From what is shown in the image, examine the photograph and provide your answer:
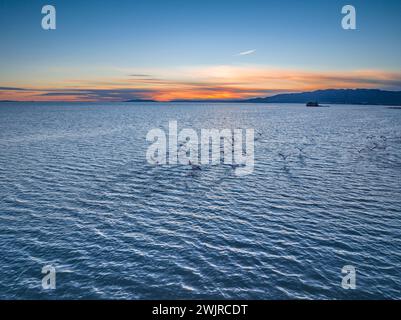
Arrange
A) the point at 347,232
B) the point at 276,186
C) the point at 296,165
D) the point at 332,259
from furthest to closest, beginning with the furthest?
the point at 296,165, the point at 276,186, the point at 347,232, the point at 332,259

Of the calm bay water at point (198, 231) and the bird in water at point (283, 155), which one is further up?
the bird in water at point (283, 155)

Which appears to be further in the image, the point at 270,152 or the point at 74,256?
the point at 270,152

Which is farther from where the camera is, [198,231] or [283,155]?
[283,155]

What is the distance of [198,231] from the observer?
3356 centimetres

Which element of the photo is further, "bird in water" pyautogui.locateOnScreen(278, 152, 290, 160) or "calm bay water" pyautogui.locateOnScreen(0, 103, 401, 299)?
"bird in water" pyautogui.locateOnScreen(278, 152, 290, 160)

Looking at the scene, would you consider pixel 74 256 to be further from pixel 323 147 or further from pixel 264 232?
pixel 323 147

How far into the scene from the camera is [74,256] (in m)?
28.3

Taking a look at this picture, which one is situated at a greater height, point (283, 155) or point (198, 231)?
point (283, 155)

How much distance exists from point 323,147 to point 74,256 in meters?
75.3

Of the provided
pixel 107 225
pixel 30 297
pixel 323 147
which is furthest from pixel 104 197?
pixel 323 147

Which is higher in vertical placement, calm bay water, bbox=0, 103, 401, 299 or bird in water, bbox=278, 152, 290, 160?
bird in water, bbox=278, 152, 290, 160

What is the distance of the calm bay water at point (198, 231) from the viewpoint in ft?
81.0

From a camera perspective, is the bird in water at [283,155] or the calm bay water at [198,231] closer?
the calm bay water at [198,231]

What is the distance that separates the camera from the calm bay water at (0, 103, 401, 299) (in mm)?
24688
